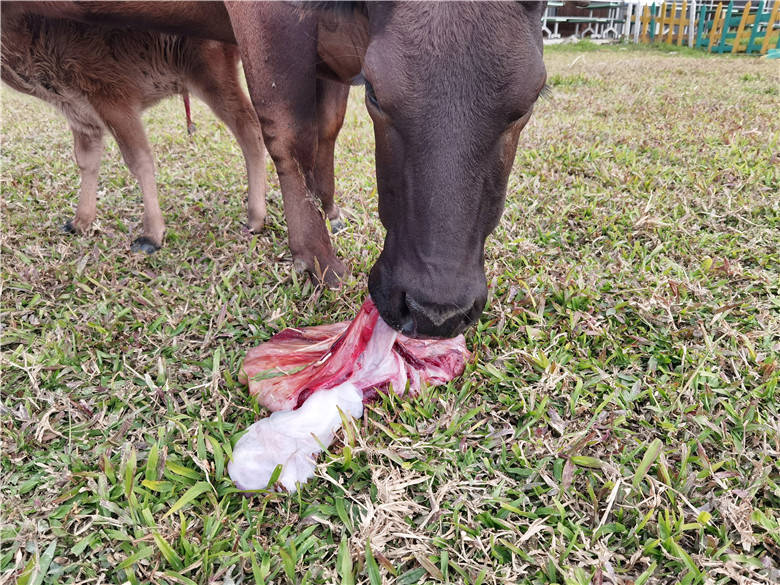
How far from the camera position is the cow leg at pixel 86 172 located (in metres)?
3.31

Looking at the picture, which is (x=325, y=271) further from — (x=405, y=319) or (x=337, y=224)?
(x=405, y=319)

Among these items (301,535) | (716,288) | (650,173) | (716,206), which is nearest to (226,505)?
(301,535)

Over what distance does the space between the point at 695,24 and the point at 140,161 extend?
1798 centimetres

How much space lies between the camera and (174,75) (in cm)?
311

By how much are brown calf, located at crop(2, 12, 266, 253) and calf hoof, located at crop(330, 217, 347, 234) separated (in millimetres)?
445

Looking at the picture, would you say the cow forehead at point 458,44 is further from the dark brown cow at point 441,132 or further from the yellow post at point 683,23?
the yellow post at point 683,23

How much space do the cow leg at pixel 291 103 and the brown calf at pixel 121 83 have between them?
87cm

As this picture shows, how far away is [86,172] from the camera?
3.36 metres

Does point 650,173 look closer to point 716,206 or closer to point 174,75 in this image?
point 716,206

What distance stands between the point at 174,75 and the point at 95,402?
2.14 meters

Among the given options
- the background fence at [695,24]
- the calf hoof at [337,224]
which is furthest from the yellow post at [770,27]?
the calf hoof at [337,224]

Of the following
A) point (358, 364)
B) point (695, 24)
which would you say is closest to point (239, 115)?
point (358, 364)

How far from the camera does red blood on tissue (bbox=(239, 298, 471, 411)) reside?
5.87ft

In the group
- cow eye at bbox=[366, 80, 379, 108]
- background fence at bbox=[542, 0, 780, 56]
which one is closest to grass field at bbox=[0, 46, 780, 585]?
cow eye at bbox=[366, 80, 379, 108]
